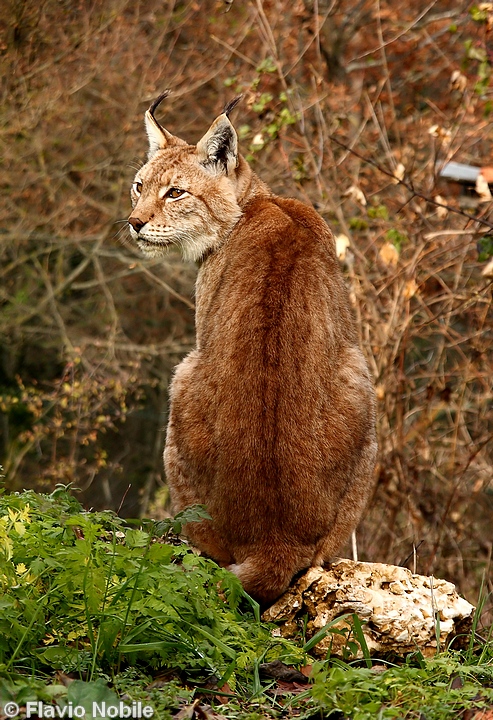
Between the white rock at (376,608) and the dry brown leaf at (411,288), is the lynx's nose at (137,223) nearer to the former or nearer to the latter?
the white rock at (376,608)

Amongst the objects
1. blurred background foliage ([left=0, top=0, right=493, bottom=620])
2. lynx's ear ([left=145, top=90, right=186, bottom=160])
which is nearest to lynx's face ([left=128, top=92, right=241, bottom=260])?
lynx's ear ([left=145, top=90, right=186, bottom=160])

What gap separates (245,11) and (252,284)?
679 cm

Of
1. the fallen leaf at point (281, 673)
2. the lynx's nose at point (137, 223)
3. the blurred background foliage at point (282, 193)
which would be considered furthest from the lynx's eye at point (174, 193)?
the fallen leaf at point (281, 673)

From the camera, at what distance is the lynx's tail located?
13.5ft

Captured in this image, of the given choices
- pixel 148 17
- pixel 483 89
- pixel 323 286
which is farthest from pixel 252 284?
pixel 148 17

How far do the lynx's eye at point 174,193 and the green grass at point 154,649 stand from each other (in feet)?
7.35

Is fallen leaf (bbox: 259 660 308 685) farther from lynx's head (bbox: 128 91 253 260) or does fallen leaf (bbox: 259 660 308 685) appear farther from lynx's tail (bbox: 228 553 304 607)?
lynx's head (bbox: 128 91 253 260)

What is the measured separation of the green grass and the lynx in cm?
57

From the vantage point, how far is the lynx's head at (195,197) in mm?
5168

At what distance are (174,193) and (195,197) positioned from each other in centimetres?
13

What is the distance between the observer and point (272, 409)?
13.7ft

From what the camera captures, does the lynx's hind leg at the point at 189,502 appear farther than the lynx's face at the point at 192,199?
No

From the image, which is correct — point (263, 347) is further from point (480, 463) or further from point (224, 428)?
point (480, 463)

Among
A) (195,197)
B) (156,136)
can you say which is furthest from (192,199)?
(156,136)
